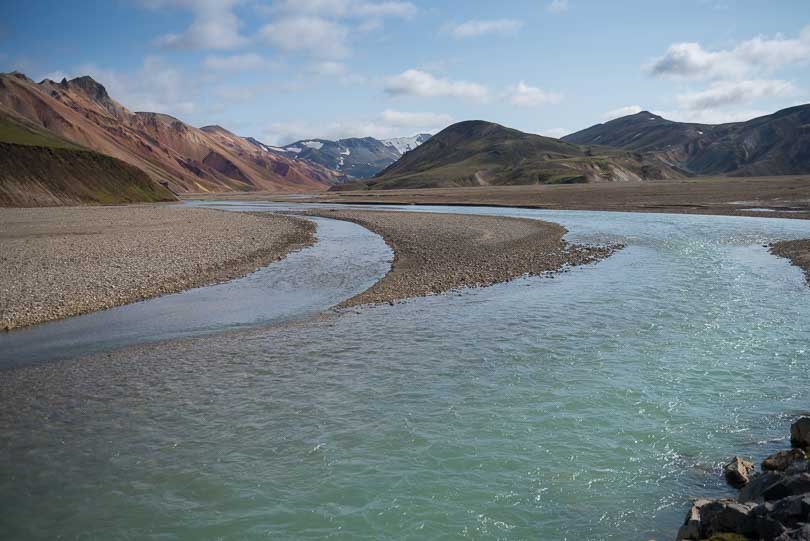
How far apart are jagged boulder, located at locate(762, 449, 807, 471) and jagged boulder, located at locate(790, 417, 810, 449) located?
882mm

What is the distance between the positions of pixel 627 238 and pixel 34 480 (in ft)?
146

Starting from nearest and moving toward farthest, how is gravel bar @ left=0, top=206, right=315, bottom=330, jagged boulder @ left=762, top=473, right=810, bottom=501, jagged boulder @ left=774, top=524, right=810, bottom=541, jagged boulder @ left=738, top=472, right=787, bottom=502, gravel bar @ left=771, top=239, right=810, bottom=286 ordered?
jagged boulder @ left=774, top=524, right=810, bottom=541 < jagged boulder @ left=762, top=473, right=810, bottom=501 < jagged boulder @ left=738, top=472, right=787, bottom=502 < gravel bar @ left=0, top=206, right=315, bottom=330 < gravel bar @ left=771, top=239, right=810, bottom=286

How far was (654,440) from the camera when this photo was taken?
37.4 feet

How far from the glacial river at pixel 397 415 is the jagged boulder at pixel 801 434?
590 mm

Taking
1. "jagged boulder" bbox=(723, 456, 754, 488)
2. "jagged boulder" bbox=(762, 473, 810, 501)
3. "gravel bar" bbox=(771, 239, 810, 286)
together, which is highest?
"gravel bar" bbox=(771, 239, 810, 286)

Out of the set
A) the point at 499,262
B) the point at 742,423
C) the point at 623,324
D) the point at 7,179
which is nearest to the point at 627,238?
the point at 499,262

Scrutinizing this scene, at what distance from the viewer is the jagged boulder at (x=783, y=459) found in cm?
927

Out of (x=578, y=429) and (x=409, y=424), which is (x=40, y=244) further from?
(x=578, y=429)

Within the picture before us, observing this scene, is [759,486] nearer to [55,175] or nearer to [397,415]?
[397,415]

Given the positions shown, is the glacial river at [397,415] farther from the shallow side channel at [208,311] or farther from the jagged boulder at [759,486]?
the jagged boulder at [759,486]

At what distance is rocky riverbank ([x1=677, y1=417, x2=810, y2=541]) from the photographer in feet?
22.0

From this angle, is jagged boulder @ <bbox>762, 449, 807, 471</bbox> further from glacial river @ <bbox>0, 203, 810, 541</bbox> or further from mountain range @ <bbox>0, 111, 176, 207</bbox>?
mountain range @ <bbox>0, 111, 176, 207</bbox>

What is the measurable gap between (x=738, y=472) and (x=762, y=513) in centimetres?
264

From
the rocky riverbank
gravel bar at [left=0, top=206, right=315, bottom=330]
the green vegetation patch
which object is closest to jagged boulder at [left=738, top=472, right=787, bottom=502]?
the rocky riverbank
